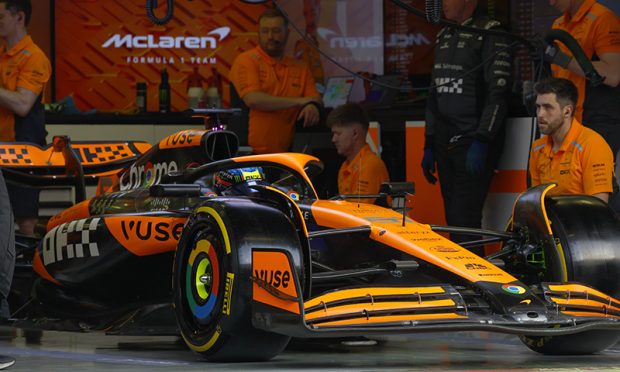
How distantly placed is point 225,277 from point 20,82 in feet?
17.2

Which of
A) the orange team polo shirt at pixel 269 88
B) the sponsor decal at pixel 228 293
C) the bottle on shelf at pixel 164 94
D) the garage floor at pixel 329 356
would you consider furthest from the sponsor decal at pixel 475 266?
the bottle on shelf at pixel 164 94

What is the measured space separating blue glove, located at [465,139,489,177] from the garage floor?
7.27 ft

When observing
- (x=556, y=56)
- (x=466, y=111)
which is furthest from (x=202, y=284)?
(x=466, y=111)

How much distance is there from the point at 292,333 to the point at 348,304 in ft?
0.98

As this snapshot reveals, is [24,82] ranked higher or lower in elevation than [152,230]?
higher

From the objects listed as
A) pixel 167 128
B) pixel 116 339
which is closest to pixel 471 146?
pixel 116 339

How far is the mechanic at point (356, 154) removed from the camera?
1032cm

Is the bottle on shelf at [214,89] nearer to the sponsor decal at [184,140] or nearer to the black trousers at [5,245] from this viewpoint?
the sponsor decal at [184,140]

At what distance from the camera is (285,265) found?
240 inches

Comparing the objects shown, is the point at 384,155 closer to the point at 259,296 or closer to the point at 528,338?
the point at 528,338

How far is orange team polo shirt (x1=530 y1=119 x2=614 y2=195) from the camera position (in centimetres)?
828

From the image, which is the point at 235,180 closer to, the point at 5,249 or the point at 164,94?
the point at 5,249

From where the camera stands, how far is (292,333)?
5.95m

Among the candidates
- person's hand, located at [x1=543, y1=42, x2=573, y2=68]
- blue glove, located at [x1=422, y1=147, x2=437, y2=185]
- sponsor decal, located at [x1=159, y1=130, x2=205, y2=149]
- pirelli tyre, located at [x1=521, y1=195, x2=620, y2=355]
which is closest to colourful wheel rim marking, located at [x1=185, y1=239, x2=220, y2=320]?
sponsor decal, located at [x1=159, y1=130, x2=205, y2=149]
